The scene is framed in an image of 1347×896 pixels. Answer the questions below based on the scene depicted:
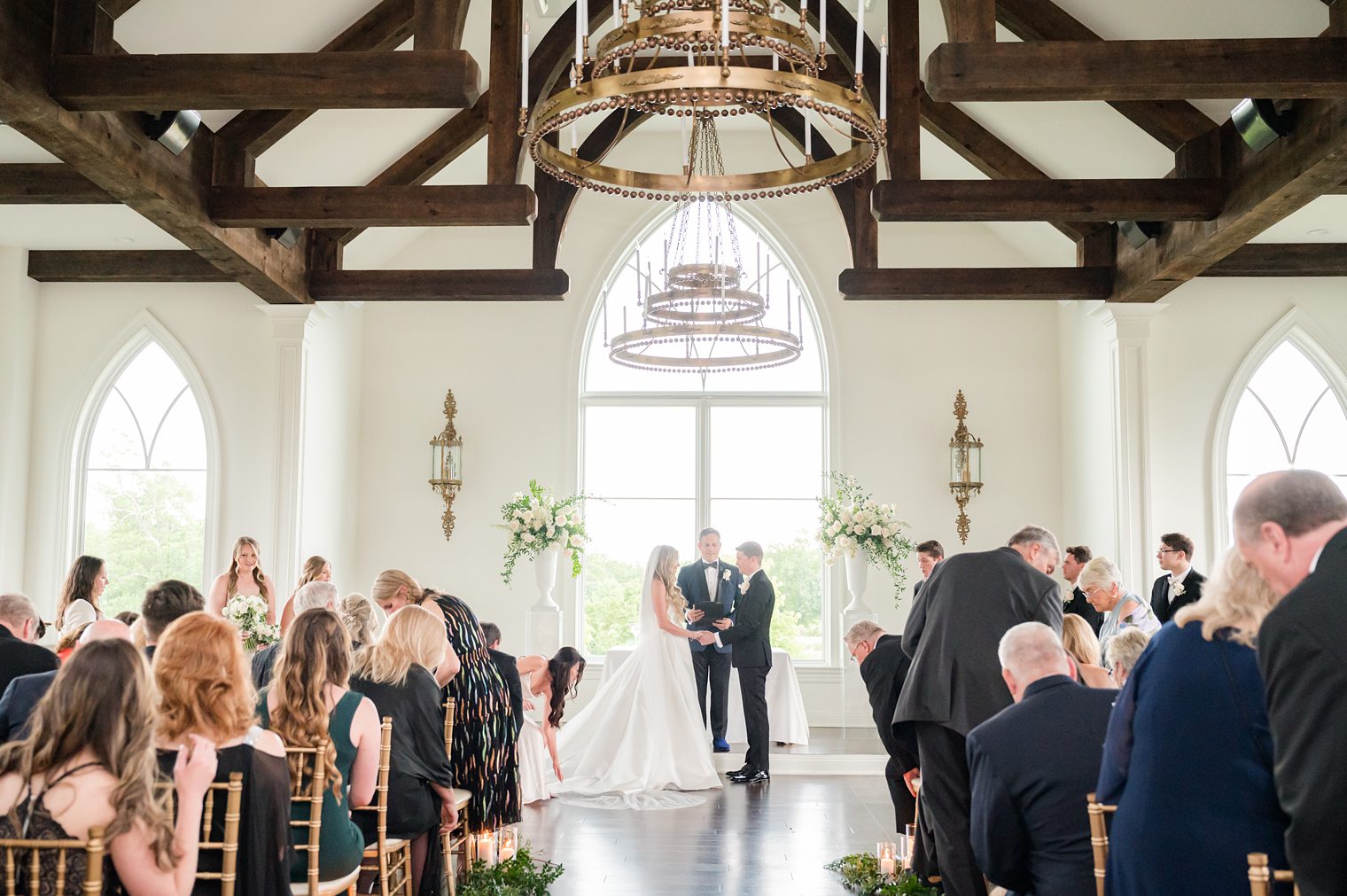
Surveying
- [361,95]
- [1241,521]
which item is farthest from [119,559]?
[1241,521]

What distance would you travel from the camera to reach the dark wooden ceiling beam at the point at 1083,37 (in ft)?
23.0

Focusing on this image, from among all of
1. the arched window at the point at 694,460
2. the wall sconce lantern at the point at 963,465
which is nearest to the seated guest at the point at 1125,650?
the wall sconce lantern at the point at 963,465

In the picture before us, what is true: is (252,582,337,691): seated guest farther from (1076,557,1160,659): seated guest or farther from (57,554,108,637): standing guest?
(1076,557,1160,659): seated guest

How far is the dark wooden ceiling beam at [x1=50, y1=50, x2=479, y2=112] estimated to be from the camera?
5.04 metres

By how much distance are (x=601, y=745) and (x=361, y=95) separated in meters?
4.36

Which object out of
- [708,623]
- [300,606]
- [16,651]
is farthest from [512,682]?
[708,623]

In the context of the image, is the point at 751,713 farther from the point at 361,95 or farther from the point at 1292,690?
the point at 1292,690

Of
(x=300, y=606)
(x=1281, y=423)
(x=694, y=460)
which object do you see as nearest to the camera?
(x=300, y=606)

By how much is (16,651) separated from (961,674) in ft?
11.1

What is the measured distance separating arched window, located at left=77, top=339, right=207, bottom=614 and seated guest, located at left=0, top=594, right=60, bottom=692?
17.3 ft

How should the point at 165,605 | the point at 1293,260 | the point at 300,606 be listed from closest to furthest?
the point at 165,605 < the point at 300,606 < the point at 1293,260

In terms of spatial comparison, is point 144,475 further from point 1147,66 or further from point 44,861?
point 1147,66

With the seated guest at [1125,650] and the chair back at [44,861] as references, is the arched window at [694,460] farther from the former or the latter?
the chair back at [44,861]

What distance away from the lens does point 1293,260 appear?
8.77m
